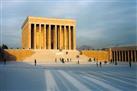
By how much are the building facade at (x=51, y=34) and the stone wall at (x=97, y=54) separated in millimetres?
6050

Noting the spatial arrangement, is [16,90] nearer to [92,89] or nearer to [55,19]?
[92,89]

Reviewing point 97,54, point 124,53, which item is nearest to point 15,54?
point 97,54

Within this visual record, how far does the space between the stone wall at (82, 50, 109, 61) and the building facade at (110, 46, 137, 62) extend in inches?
80.1

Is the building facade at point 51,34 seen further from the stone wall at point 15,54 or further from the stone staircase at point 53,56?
the stone wall at point 15,54

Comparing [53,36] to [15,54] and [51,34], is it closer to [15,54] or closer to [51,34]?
[51,34]

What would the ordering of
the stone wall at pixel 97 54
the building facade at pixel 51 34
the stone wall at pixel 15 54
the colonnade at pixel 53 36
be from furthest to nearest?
the colonnade at pixel 53 36, the building facade at pixel 51 34, the stone wall at pixel 97 54, the stone wall at pixel 15 54

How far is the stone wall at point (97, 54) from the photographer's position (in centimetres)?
6170

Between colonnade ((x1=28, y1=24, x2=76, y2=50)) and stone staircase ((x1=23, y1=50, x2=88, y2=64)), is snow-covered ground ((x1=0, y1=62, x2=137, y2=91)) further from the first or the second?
colonnade ((x1=28, y1=24, x2=76, y2=50))

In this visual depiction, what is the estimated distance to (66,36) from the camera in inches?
2707

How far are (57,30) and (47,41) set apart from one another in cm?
409

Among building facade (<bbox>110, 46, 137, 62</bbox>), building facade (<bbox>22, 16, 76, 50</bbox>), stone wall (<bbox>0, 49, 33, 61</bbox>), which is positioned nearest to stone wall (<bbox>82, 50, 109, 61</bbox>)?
building facade (<bbox>110, 46, 137, 62</bbox>)

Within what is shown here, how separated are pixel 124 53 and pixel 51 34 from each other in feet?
67.9

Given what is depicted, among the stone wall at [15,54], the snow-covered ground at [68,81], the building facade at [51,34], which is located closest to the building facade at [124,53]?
the building facade at [51,34]

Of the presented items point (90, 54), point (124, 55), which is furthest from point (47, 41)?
point (124, 55)
